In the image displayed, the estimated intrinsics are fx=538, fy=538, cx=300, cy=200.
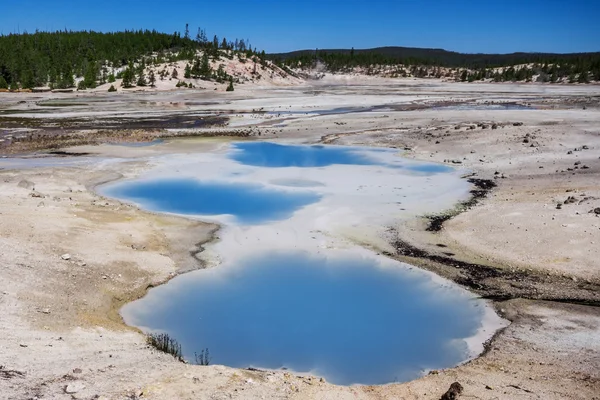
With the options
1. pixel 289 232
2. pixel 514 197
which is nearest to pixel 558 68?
pixel 514 197

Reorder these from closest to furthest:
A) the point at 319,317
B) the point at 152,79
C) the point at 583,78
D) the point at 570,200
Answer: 1. the point at 319,317
2. the point at 570,200
3. the point at 152,79
4. the point at 583,78

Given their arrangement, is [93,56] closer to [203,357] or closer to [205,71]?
[205,71]

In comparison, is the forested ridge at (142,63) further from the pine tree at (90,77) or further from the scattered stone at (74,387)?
the scattered stone at (74,387)

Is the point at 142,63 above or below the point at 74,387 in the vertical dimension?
above

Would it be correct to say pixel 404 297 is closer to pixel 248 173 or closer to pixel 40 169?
pixel 248 173

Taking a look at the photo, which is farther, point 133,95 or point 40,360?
point 133,95

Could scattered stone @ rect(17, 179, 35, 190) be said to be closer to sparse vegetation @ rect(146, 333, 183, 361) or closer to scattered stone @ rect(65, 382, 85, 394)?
sparse vegetation @ rect(146, 333, 183, 361)

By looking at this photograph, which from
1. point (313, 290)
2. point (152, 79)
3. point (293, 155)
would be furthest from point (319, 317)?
point (152, 79)
